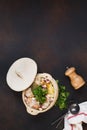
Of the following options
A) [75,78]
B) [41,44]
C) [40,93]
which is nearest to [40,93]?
[40,93]

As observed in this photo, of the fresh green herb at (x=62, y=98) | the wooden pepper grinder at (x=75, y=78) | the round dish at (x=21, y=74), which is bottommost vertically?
the fresh green herb at (x=62, y=98)

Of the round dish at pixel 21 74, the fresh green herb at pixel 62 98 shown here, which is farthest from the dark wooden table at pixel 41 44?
the round dish at pixel 21 74

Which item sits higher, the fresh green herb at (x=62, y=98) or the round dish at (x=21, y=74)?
the round dish at (x=21, y=74)

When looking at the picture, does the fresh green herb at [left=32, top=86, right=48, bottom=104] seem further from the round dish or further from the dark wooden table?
the dark wooden table

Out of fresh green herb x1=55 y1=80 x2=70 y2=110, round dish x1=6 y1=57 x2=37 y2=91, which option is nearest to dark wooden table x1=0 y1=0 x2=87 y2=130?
fresh green herb x1=55 y1=80 x2=70 y2=110

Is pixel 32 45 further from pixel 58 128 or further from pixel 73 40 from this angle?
pixel 58 128

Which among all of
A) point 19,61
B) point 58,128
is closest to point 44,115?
point 58,128

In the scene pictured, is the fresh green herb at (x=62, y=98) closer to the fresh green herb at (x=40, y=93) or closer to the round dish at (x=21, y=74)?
the fresh green herb at (x=40, y=93)
